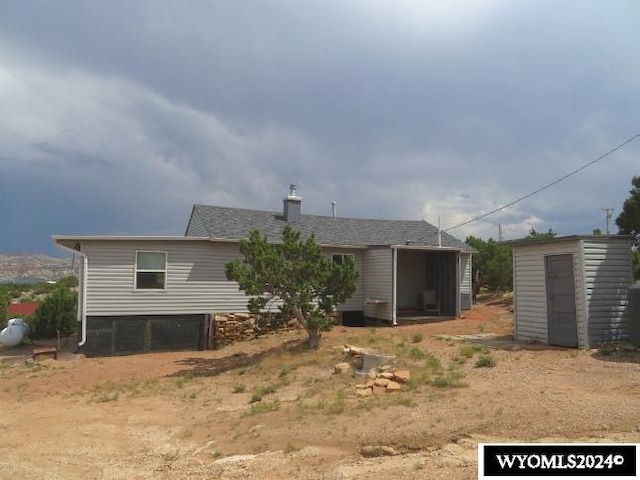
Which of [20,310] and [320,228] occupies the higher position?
[320,228]

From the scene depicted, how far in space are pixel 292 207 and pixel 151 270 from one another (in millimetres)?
7453

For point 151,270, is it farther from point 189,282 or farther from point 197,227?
point 197,227

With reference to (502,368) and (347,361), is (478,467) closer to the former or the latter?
(502,368)

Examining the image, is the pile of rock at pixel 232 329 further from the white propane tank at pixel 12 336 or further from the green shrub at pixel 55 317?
the white propane tank at pixel 12 336

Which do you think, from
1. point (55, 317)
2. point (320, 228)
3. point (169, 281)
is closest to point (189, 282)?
point (169, 281)

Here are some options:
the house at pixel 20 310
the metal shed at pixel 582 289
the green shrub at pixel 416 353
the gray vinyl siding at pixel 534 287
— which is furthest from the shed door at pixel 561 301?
the house at pixel 20 310

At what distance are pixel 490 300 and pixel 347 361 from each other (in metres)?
18.2

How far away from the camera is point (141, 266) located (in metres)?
16.6

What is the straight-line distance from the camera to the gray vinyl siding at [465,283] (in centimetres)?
2339

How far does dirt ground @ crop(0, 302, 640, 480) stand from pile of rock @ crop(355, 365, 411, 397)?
203 millimetres

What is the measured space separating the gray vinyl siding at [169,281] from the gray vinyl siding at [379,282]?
16.0 ft

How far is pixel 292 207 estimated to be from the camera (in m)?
22.3

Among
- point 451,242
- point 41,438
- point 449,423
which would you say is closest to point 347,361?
point 449,423

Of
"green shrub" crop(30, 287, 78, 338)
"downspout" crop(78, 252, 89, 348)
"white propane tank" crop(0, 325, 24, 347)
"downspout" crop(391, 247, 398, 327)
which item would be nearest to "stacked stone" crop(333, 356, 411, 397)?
"downspout" crop(391, 247, 398, 327)
